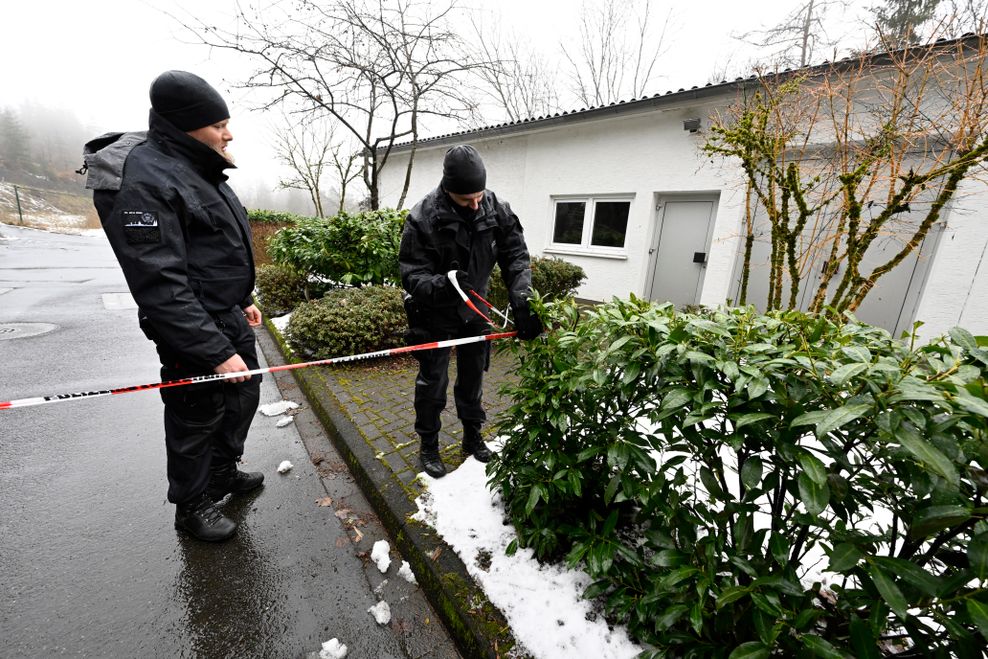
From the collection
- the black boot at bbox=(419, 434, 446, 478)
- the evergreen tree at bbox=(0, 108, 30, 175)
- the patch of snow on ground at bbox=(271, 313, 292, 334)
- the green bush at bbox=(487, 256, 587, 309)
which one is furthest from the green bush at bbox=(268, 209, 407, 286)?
the evergreen tree at bbox=(0, 108, 30, 175)

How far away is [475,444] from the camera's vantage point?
2904mm

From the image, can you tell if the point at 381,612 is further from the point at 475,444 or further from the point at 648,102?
the point at 648,102

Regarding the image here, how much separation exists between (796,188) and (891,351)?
2.85m

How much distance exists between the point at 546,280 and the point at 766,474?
17.8 ft

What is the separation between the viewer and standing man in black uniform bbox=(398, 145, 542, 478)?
2361 millimetres

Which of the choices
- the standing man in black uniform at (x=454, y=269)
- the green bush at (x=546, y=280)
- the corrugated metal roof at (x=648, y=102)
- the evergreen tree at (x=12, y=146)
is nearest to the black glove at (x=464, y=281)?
the standing man in black uniform at (x=454, y=269)

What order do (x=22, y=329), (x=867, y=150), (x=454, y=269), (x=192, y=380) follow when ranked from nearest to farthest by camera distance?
(x=192, y=380)
(x=454, y=269)
(x=867, y=150)
(x=22, y=329)

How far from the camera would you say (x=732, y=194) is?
20.9 feet

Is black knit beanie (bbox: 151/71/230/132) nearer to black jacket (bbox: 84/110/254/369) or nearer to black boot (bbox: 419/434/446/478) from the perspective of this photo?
black jacket (bbox: 84/110/254/369)

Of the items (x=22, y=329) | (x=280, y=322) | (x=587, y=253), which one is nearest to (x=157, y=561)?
(x=280, y=322)

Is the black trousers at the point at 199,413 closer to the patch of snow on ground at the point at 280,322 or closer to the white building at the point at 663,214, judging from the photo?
the patch of snow on ground at the point at 280,322

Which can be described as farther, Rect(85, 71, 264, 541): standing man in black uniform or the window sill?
the window sill

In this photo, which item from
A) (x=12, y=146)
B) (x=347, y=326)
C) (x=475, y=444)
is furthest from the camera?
(x=12, y=146)

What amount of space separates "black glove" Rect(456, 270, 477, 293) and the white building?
5.44 m
